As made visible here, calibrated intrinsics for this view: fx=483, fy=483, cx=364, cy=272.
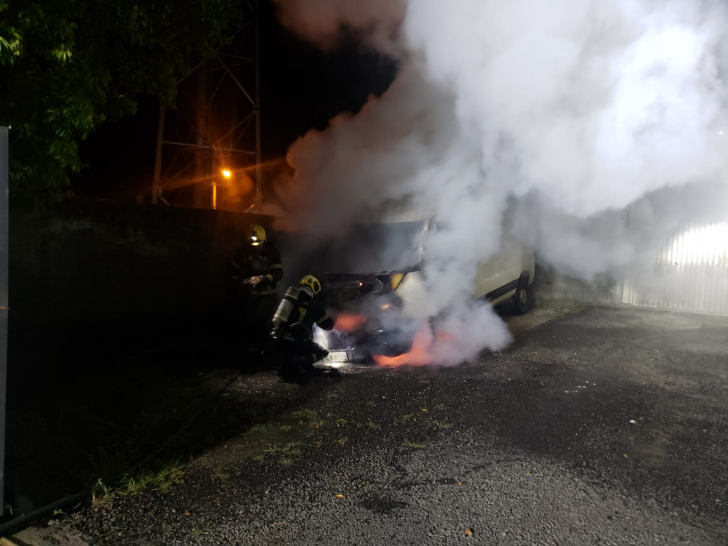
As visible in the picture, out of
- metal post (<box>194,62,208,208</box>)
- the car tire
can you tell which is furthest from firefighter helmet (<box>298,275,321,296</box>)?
metal post (<box>194,62,208,208</box>)

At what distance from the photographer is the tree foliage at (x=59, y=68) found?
12.4 ft

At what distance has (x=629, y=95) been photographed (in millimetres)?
6031

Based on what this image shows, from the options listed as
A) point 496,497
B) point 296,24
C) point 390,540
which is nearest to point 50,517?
point 390,540

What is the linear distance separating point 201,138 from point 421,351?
9.17 m

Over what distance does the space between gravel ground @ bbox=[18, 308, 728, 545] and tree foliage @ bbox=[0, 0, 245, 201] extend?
2795 mm

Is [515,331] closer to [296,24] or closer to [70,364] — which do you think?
[70,364]

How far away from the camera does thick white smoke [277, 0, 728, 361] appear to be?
5875mm

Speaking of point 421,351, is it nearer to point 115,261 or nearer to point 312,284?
point 312,284

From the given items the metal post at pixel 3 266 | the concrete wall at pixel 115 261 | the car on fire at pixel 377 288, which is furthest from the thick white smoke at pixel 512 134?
the metal post at pixel 3 266

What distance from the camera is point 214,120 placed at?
50.4 ft

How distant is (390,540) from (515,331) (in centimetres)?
661

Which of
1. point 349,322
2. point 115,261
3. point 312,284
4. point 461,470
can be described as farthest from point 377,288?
point 115,261

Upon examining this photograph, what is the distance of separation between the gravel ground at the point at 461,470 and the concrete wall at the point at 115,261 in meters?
4.09

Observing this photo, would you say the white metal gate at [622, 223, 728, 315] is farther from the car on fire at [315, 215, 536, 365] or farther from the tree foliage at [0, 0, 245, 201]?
the tree foliage at [0, 0, 245, 201]
